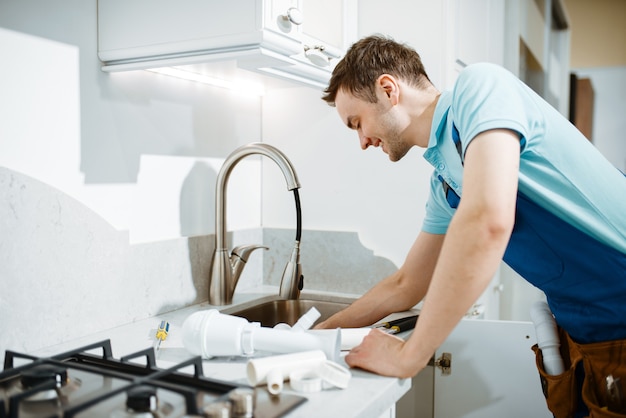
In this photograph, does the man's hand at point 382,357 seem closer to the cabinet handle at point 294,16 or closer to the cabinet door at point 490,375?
the cabinet door at point 490,375

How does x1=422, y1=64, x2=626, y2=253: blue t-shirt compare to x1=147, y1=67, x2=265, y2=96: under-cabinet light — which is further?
x1=147, y1=67, x2=265, y2=96: under-cabinet light

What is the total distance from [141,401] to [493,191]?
23.6 inches

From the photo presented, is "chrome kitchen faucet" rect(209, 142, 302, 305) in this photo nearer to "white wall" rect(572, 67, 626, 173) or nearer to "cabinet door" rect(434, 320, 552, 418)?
"cabinet door" rect(434, 320, 552, 418)

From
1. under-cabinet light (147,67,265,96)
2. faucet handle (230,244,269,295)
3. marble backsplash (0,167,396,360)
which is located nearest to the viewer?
marble backsplash (0,167,396,360)

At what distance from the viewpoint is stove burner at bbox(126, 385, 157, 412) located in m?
Answer: 0.77

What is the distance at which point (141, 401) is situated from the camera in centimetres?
77

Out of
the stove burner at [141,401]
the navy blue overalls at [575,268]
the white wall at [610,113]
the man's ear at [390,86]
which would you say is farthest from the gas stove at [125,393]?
the white wall at [610,113]

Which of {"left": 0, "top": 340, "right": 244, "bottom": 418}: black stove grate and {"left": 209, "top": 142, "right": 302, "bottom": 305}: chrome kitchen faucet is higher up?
{"left": 209, "top": 142, "right": 302, "bottom": 305}: chrome kitchen faucet

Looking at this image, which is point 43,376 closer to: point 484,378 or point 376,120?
point 376,120

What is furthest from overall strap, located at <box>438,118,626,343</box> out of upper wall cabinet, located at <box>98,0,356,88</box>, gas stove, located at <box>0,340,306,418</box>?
gas stove, located at <box>0,340,306,418</box>

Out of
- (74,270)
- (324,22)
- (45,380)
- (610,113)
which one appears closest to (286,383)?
(45,380)

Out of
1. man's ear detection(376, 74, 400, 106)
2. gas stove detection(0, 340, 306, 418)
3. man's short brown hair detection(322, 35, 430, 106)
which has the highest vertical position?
man's short brown hair detection(322, 35, 430, 106)

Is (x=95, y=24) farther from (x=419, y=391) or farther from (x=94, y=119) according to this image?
(x=419, y=391)

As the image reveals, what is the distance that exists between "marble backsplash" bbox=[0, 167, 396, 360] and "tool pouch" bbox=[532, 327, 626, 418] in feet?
2.12
